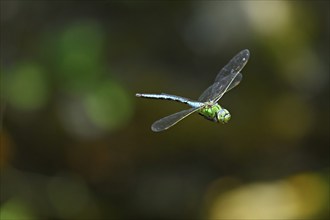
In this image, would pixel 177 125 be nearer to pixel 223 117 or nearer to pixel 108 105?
pixel 108 105

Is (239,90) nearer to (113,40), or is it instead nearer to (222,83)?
(113,40)

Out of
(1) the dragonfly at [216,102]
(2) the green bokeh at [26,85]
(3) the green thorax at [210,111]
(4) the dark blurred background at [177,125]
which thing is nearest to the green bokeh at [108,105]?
(4) the dark blurred background at [177,125]

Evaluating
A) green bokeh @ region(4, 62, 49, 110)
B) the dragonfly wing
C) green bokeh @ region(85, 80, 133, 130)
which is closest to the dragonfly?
the dragonfly wing

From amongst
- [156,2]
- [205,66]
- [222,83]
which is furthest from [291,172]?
[222,83]

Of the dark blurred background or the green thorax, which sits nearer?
the green thorax

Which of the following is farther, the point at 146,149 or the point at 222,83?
the point at 146,149

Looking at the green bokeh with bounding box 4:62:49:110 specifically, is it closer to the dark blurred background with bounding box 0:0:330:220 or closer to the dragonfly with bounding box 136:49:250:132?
the dark blurred background with bounding box 0:0:330:220
